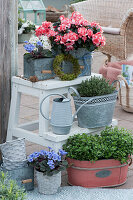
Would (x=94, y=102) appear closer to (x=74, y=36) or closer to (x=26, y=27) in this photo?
(x=74, y=36)

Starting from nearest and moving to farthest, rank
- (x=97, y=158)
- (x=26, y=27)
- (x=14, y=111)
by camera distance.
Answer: (x=97, y=158), (x=14, y=111), (x=26, y=27)

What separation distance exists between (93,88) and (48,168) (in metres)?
0.73

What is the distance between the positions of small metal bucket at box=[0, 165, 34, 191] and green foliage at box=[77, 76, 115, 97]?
0.71 meters

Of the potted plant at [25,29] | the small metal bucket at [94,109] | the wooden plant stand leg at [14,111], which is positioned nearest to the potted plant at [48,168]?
the small metal bucket at [94,109]

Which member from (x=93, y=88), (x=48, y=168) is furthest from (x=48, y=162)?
(x=93, y=88)

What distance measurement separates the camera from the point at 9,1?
10.5ft

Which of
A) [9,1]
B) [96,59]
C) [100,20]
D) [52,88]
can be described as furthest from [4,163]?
[96,59]

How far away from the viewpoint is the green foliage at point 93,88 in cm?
315

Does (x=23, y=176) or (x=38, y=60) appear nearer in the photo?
(x=23, y=176)

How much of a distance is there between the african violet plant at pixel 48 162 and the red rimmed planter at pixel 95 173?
0.37 feet

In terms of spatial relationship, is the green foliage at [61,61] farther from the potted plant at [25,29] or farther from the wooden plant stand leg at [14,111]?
the potted plant at [25,29]

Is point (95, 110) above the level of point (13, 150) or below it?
above

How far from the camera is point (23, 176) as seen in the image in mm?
2914

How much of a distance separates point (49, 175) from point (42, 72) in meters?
0.81
